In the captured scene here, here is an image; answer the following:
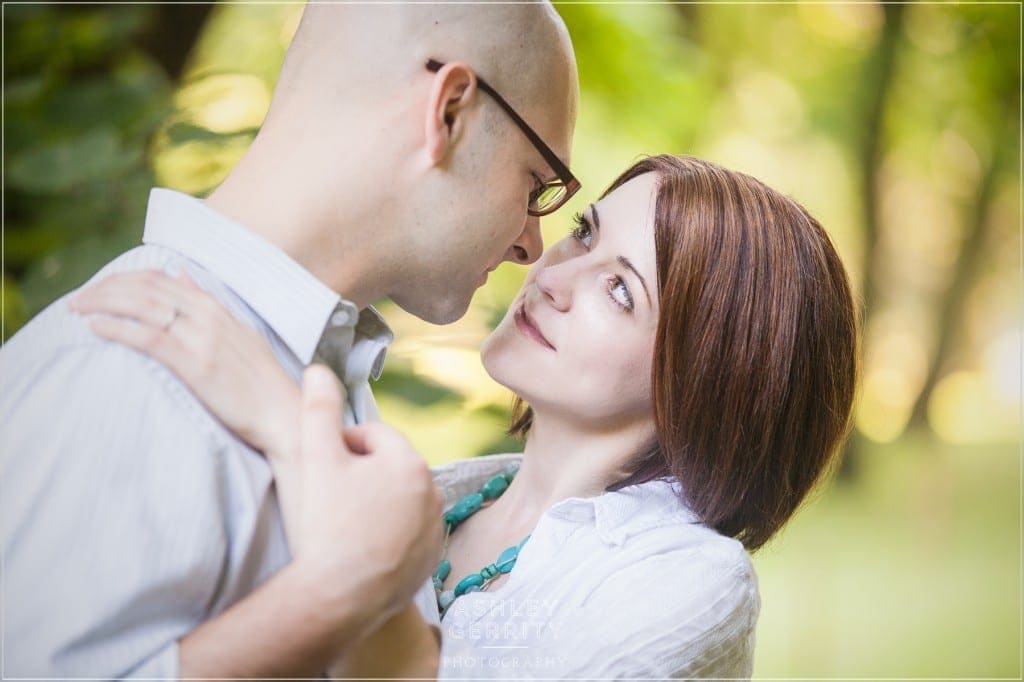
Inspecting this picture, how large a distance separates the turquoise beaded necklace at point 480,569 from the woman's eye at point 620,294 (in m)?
0.35

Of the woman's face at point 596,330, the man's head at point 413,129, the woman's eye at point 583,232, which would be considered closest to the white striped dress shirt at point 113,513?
the man's head at point 413,129

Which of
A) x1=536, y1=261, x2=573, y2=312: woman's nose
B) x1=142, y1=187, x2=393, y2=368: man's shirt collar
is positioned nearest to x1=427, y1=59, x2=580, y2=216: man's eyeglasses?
x1=536, y1=261, x2=573, y2=312: woman's nose

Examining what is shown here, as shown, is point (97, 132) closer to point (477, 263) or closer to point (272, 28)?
point (272, 28)

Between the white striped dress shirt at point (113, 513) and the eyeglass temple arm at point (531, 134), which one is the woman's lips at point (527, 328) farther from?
the white striped dress shirt at point (113, 513)

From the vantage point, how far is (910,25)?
4848 mm

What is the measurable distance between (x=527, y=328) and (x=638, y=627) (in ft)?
1.43

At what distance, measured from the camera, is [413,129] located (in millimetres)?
963

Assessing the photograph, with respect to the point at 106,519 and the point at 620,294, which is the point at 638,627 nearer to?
the point at 620,294

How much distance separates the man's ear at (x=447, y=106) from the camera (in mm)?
950

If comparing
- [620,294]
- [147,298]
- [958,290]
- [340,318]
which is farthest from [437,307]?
[958,290]

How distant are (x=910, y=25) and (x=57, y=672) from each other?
17.1ft

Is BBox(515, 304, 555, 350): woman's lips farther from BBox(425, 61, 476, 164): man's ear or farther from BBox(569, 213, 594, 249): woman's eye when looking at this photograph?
BBox(425, 61, 476, 164): man's ear

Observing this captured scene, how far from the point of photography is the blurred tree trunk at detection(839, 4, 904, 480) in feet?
15.9

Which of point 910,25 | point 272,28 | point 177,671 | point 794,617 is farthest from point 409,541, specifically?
point 910,25
